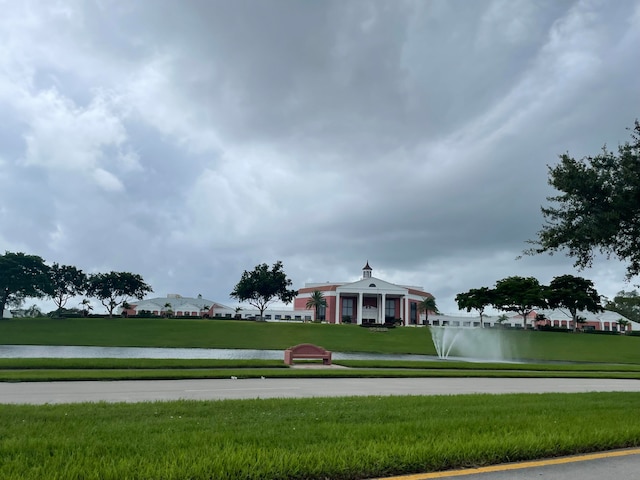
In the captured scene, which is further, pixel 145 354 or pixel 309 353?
pixel 145 354

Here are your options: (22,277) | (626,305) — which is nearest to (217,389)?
(22,277)

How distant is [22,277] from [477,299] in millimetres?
77221

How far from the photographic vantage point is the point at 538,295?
80.9 m

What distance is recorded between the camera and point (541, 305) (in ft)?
272

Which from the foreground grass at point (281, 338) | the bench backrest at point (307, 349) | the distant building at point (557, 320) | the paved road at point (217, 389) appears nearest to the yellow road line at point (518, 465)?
the paved road at point (217, 389)

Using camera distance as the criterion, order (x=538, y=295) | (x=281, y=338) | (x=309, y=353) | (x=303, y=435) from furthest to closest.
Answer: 1. (x=538, y=295)
2. (x=281, y=338)
3. (x=309, y=353)
4. (x=303, y=435)

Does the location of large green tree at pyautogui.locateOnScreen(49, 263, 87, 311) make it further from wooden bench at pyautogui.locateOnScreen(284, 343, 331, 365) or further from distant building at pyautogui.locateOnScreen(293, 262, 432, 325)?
wooden bench at pyautogui.locateOnScreen(284, 343, 331, 365)

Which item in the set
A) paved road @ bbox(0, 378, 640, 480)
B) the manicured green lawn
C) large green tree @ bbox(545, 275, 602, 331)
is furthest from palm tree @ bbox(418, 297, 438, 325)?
the manicured green lawn

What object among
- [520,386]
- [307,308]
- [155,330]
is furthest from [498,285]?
[520,386]

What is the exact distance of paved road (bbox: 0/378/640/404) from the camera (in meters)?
12.3

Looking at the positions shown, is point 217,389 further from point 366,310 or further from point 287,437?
point 366,310

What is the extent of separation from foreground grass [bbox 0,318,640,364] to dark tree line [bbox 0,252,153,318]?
57.9 feet

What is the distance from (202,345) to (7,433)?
4464 cm

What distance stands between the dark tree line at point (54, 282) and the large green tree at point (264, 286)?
63.6ft
